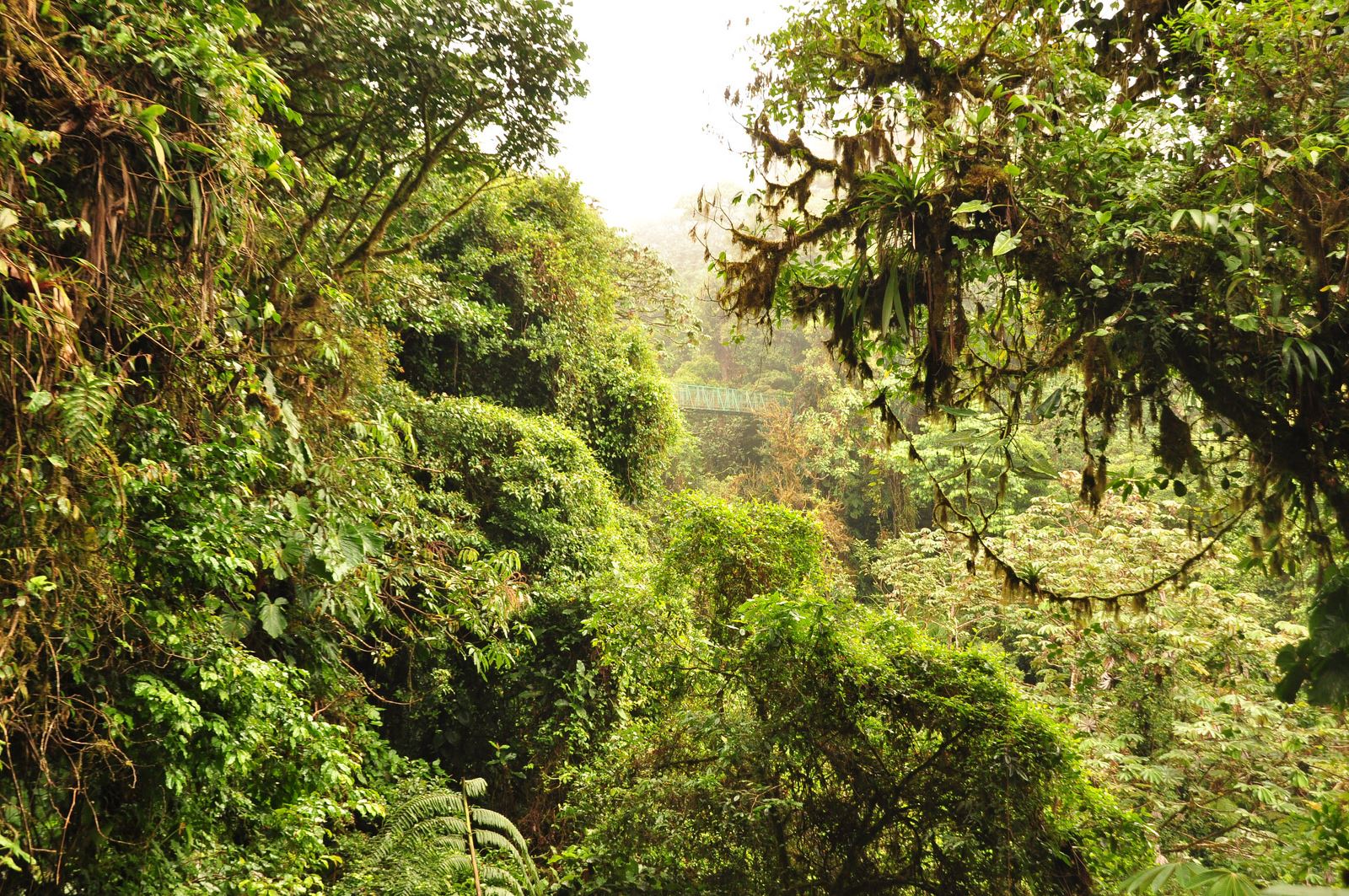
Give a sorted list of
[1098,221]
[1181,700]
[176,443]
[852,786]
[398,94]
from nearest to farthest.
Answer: [1098,221], [176,443], [852,786], [398,94], [1181,700]

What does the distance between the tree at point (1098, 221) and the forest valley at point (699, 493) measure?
18mm

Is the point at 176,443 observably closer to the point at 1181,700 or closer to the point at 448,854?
the point at 448,854

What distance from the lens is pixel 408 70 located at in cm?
389

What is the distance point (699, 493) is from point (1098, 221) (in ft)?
10.4

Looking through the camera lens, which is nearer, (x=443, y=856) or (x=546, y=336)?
(x=443, y=856)

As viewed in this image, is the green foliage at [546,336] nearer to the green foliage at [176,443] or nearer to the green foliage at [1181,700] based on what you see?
the green foliage at [176,443]

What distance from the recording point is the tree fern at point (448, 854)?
11.4 feet

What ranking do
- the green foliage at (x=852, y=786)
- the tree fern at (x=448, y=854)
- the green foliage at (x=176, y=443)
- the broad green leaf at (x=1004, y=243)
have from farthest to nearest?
the tree fern at (x=448, y=854)
the green foliage at (x=852, y=786)
the broad green leaf at (x=1004, y=243)
the green foliage at (x=176, y=443)

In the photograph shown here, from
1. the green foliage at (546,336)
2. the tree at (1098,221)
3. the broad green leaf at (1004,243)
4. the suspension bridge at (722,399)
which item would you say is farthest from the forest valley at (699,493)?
the suspension bridge at (722,399)

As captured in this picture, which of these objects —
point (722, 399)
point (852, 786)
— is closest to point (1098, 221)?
point (852, 786)

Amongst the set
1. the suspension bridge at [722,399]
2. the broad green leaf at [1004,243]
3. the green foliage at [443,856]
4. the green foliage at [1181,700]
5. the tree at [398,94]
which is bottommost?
the green foliage at [443,856]

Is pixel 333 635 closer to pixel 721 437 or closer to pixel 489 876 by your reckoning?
pixel 489 876

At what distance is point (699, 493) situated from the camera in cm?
511

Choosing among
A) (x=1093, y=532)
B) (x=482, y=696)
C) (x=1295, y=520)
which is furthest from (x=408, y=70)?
(x=1093, y=532)
